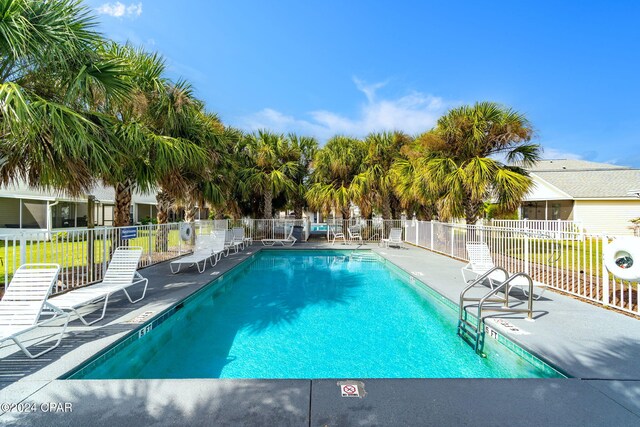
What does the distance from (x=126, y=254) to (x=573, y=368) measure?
717cm

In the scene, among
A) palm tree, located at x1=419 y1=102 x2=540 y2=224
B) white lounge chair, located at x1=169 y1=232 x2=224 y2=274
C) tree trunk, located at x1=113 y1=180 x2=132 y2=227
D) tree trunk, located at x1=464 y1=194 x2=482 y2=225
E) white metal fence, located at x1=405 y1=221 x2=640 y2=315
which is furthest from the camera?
tree trunk, located at x1=464 y1=194 x2=482 y2=225

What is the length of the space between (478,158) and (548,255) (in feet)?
16.0

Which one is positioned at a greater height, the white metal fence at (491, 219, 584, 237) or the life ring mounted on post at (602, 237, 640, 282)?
the white metal fence at (491, 219, 584, 237)

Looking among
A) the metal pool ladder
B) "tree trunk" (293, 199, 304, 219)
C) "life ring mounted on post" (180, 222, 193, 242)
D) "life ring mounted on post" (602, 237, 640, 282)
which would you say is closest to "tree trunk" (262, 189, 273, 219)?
"tree trunk" (293, 199, 304, 219)

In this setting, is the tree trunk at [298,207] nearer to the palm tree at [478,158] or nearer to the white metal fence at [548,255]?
the white metal fence at [548,255]

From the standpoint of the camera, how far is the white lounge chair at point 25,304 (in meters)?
3.17

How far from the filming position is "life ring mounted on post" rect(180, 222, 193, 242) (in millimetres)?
10391

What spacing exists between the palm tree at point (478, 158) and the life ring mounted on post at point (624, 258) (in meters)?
6.34

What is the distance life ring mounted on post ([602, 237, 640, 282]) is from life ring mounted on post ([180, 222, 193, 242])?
11.1m

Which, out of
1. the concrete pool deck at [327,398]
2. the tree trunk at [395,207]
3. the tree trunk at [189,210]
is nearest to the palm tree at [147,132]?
the tree trunk at [189,210]

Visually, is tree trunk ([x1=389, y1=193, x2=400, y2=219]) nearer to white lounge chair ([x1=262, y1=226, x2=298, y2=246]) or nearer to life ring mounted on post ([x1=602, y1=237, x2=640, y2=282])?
white lounge chair ([x1=262, y1=226, x2=298, y2=246])

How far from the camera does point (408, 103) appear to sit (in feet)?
62.7

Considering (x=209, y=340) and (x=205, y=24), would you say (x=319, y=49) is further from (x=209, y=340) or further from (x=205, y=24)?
(x=209, y=340)

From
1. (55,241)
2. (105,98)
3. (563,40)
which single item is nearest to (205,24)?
(105,98)
